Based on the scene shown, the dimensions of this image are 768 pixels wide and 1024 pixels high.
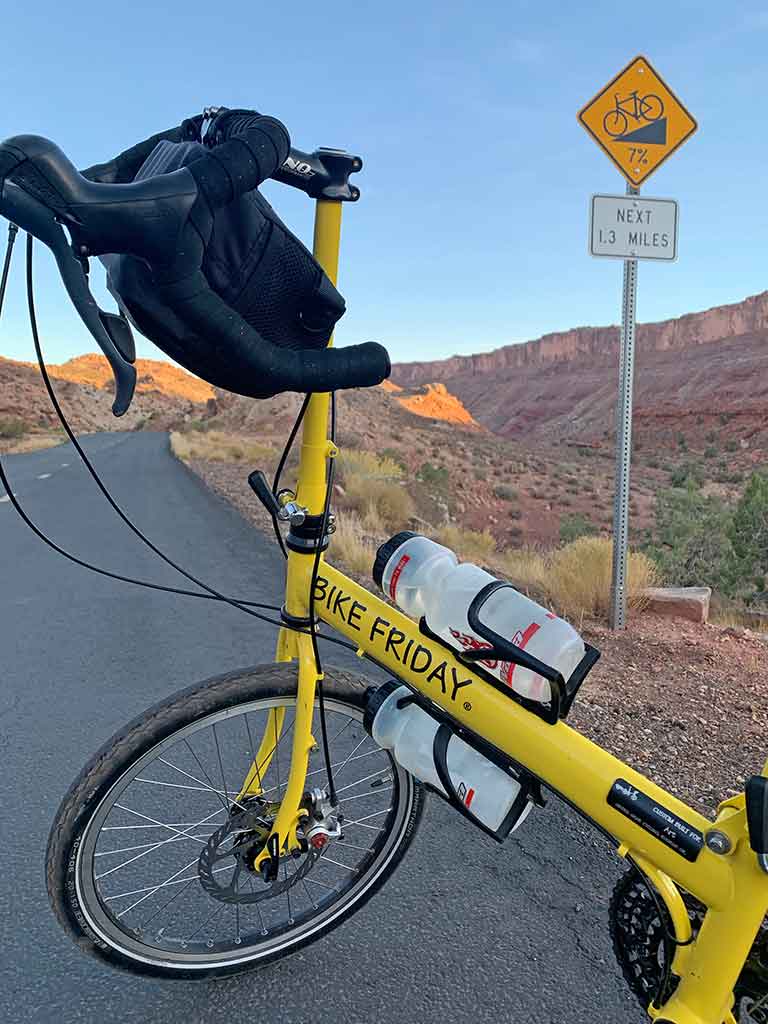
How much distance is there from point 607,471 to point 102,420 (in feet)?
230

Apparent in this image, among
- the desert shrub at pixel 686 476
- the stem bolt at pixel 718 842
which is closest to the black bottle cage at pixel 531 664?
the stem bolt at pixel 718 842

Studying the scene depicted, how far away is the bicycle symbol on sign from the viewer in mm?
4207

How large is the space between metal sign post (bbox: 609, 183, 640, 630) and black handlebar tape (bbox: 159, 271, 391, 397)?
3242mm

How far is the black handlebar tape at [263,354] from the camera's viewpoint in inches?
47.9

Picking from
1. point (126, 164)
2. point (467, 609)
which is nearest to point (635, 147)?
point (126, 164)

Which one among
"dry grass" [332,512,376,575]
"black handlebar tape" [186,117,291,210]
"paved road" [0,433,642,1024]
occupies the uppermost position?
"black handlebar tape" [186,117,291,210]

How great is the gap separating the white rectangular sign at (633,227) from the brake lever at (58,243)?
3.66 metres

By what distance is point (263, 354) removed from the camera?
4.28 ft

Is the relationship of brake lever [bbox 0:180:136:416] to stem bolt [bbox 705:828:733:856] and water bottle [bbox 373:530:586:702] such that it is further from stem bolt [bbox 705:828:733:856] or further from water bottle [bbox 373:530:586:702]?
stem bolt [bbox 705:828:733:856]

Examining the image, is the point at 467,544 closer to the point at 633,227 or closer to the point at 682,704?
the point at 633,227

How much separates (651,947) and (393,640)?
2.91ft

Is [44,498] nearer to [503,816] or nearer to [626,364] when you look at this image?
[626,364]

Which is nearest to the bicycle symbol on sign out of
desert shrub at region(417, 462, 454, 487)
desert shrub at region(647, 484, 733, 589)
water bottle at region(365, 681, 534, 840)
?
water bottle at region(365, 681, 534, 840)

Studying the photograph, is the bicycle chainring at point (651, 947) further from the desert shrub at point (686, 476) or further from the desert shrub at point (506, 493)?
the desert shrub at point (686, 476)
